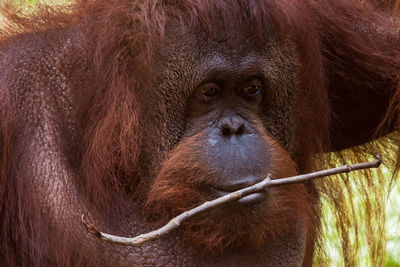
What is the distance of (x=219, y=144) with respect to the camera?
8.50ft

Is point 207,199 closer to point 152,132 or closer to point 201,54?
point 152,132

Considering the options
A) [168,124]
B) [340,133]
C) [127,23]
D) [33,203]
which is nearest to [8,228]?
[33,203]

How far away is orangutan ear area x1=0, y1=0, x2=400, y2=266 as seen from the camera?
2641mm

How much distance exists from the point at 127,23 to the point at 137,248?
33.9 inches

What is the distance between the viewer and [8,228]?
282 cm

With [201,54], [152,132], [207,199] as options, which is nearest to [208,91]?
[201,54]

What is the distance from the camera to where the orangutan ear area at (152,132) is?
2641 mm

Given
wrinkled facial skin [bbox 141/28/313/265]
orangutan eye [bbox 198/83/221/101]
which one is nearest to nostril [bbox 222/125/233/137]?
wrinkled facial skin [bbox 141/28/313/265]

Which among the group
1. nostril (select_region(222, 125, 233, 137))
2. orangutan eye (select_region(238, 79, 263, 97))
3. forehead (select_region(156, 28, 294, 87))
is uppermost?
forehead (select_region(156, 28, 294, 87))

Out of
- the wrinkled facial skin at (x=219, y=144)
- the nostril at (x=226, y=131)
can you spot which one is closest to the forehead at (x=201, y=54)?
the wrinkled facial skin at (x=219, y=144)

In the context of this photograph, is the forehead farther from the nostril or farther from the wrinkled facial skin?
the nostril

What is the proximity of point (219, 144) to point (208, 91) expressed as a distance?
0.22 metres

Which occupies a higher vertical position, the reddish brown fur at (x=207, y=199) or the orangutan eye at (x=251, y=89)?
the orangutan eye at (x=251, y=89)

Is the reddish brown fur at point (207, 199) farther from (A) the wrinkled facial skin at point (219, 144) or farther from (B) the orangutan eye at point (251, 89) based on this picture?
(B) the orangutan eye at point (251, 89)
